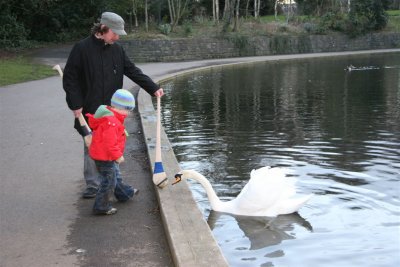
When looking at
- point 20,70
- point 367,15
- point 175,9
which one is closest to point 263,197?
point 20,70

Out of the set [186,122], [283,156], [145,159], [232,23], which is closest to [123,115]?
[145,159]

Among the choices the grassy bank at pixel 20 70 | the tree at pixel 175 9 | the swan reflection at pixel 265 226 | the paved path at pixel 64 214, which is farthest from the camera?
the tree at pixel 175 9

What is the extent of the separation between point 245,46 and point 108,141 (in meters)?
30.9

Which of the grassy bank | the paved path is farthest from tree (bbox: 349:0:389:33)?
the paved path

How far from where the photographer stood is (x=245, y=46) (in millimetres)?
35219

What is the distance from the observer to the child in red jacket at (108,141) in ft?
16.4

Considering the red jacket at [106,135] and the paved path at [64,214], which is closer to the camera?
the paved path at [64,214]

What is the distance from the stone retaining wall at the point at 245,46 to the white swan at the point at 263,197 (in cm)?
2604

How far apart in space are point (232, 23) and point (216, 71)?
1507cm

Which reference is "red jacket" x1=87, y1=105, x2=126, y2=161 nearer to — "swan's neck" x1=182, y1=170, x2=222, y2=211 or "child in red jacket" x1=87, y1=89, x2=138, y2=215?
"child in red jacket" x1=87, y1=89, x2=138, y2=215

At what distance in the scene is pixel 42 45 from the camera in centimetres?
3569

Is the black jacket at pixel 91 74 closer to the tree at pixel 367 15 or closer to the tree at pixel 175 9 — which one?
the tree at pixel 175 9

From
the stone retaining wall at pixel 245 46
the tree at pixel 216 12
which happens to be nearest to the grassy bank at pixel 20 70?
the stone retaining wall at pixel 245 46

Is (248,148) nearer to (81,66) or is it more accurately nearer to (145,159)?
(145,159)
